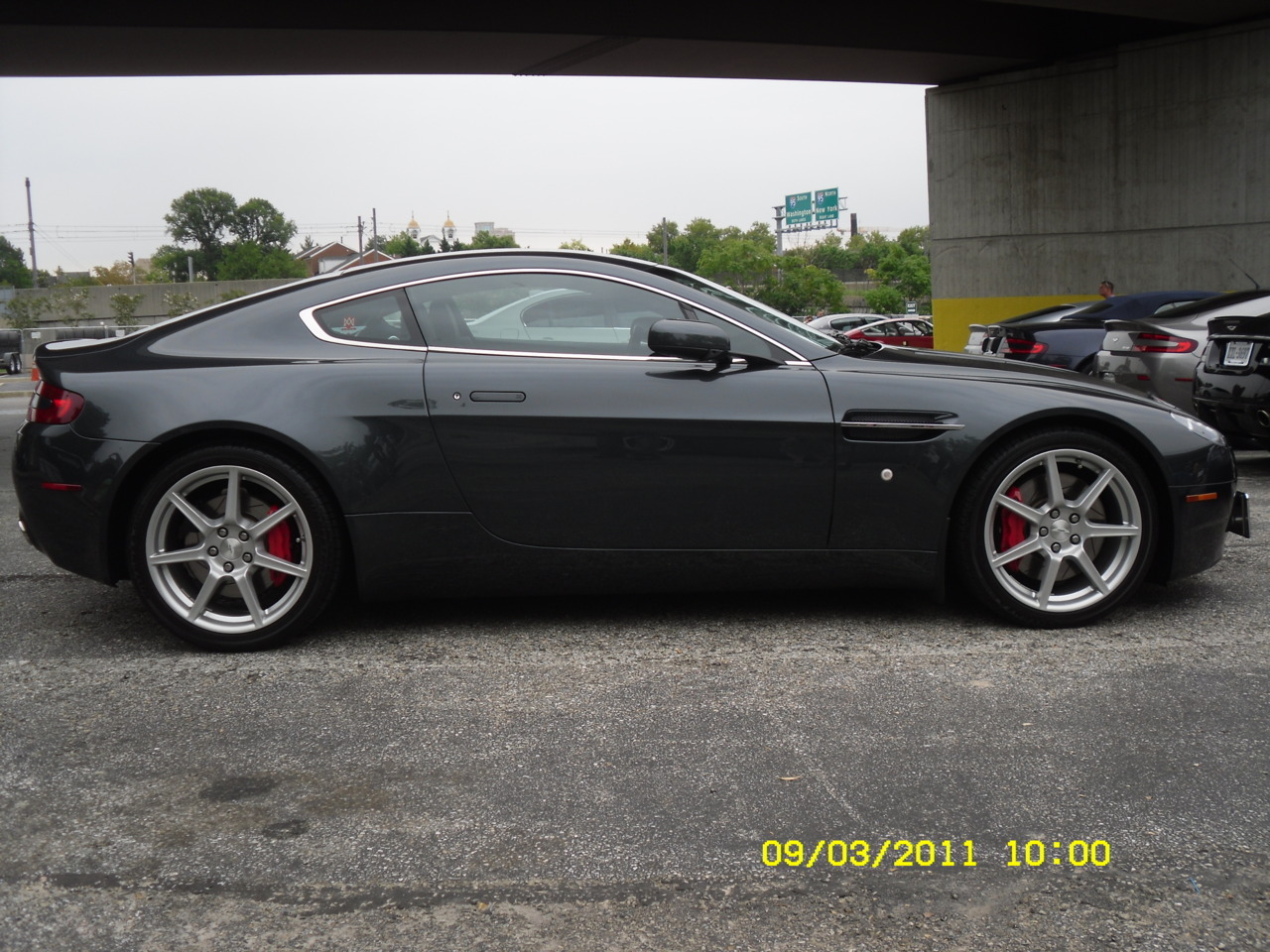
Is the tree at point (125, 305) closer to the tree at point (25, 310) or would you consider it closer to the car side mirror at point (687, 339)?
the tree at point (25, 310)

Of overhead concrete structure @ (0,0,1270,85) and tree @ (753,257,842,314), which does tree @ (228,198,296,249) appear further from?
overhead concrete structure @ (0,0,1270,85)

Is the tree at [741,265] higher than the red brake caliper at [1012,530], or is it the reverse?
the tree at [741,265]

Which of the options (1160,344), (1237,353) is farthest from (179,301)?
(1237,353)

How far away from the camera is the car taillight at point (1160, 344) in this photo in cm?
841

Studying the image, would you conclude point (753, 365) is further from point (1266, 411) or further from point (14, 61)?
point (14, 61)

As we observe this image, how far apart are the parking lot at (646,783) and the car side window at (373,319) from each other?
40.7 inches

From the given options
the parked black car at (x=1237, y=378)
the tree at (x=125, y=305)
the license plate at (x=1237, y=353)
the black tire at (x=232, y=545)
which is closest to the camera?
the black tire at (x=232, y=545)

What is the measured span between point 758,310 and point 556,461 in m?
Answer: 0.94

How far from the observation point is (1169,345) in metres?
8.49

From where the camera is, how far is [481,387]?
3963 mm

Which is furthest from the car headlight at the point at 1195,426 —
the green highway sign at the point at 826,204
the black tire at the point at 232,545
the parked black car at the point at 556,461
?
the green highway sign at the point at 826,204

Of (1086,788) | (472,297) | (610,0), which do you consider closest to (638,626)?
(472,297)

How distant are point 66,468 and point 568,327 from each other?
1720 mm

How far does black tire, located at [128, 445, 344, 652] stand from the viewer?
3885 mm
